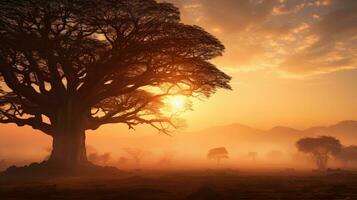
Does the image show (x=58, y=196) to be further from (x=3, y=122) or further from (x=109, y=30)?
(x=3, y=122)

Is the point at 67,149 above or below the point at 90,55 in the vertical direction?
below

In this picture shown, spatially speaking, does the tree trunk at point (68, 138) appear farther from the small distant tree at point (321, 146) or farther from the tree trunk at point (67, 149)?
the small distant tree at point (321, 146)

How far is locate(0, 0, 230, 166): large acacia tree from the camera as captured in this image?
25.6 meters

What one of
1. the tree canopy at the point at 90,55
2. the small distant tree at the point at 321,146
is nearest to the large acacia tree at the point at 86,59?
the tree canopy at the point at 90,55

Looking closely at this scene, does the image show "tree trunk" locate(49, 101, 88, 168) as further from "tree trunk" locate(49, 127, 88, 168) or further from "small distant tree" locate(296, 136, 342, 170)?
"small distant tree" locate(296, 136, 342, 170)

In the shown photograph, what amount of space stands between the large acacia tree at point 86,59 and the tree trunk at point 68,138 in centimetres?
8

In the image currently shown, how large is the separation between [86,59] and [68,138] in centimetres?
681

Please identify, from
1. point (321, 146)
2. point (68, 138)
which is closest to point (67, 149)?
point (68, 138)

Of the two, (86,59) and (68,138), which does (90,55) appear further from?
(68,138)

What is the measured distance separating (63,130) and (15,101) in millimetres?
4446

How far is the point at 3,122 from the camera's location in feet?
101

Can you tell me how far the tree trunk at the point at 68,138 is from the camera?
103 ft

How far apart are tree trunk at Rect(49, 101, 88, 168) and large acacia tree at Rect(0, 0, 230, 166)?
0.08 meters

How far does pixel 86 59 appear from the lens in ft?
96.9
